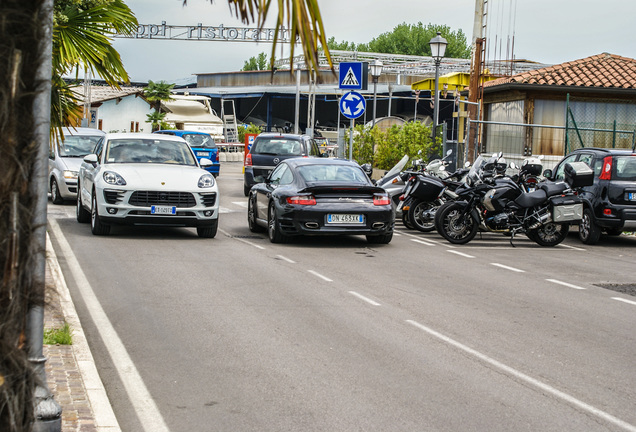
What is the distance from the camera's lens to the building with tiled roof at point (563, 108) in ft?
96.3

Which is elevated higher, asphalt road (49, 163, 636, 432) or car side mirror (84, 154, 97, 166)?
car side mirror (84, 154, 97, 166)

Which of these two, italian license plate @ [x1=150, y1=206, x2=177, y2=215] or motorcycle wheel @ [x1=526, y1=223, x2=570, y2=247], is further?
motorcycle wheel @ [x1=526, y1=223, x2=570, y2=247]

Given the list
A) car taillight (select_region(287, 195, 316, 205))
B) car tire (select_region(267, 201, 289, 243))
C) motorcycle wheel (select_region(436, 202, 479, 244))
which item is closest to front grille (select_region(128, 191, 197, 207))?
car tire (select_region(267, 201, 289, 243))

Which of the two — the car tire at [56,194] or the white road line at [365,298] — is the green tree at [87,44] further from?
the car tire at [56,194]

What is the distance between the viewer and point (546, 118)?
3002cm

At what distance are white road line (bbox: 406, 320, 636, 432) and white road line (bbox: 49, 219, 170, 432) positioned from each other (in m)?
2.72

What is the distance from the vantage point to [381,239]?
52.7 feet

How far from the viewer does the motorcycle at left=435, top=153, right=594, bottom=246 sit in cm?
1653

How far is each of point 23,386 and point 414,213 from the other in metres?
15.9

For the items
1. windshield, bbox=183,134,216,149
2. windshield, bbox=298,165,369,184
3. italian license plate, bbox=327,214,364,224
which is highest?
windshield, bbox=183,134,216,149

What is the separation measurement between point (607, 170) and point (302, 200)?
6.03m

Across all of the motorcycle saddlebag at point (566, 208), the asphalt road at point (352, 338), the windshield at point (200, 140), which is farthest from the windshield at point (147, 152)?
the windshield at point (200, 140)

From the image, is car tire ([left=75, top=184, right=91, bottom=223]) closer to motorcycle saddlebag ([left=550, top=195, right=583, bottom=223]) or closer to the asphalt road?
the asphalt road

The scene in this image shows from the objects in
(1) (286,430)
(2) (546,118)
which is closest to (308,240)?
(1) (286,430)
